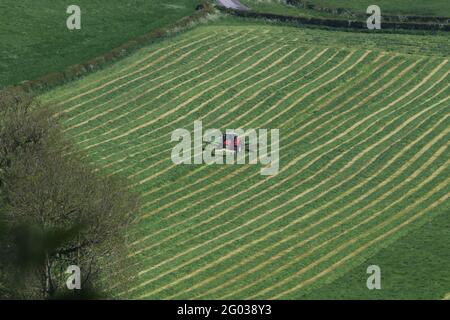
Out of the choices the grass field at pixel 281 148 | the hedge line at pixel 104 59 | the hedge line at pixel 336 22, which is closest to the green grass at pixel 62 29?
the hedge line at pixel 104 59

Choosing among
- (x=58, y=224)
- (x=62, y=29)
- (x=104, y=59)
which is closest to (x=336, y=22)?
(x=104, y=59)

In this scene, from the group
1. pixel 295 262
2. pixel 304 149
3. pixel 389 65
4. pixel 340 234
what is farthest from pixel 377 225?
pixel 389 65

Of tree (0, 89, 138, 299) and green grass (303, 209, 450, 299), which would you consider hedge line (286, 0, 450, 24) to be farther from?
tree (0, 89, 138, 299)

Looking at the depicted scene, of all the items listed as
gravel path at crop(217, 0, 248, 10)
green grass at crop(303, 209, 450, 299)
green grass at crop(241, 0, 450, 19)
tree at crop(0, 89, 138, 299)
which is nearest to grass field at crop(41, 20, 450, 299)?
green grass at crop(303, 209, 450, 299)

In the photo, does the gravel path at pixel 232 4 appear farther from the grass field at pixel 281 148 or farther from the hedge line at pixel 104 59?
the grass field at pixel 281 148

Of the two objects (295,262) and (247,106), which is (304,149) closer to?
(247,106)

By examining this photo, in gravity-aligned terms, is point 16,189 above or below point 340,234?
above
